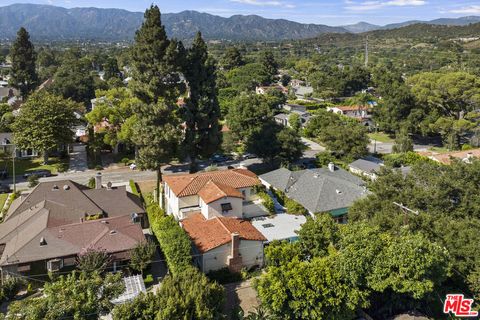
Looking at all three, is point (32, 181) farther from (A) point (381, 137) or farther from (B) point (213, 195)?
(A) point (381, 137)

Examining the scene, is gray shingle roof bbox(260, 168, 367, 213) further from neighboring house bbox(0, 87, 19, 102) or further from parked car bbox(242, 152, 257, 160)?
neighboring house bbox(0, 87, 19, 102)

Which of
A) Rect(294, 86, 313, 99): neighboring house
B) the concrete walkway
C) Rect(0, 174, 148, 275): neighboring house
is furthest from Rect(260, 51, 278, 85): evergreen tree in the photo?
Rect(0, 174, 148, 275): neighboring house

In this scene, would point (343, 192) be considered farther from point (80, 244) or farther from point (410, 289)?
point (80, 244)

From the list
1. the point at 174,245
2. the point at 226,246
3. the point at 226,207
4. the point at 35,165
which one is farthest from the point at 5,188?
the point at 226,246

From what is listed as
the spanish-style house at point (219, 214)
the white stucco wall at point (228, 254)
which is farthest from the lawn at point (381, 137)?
the white stucco wall at point (228, 254)

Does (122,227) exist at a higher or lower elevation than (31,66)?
lower

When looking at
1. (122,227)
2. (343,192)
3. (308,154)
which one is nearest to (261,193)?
(343,192)
